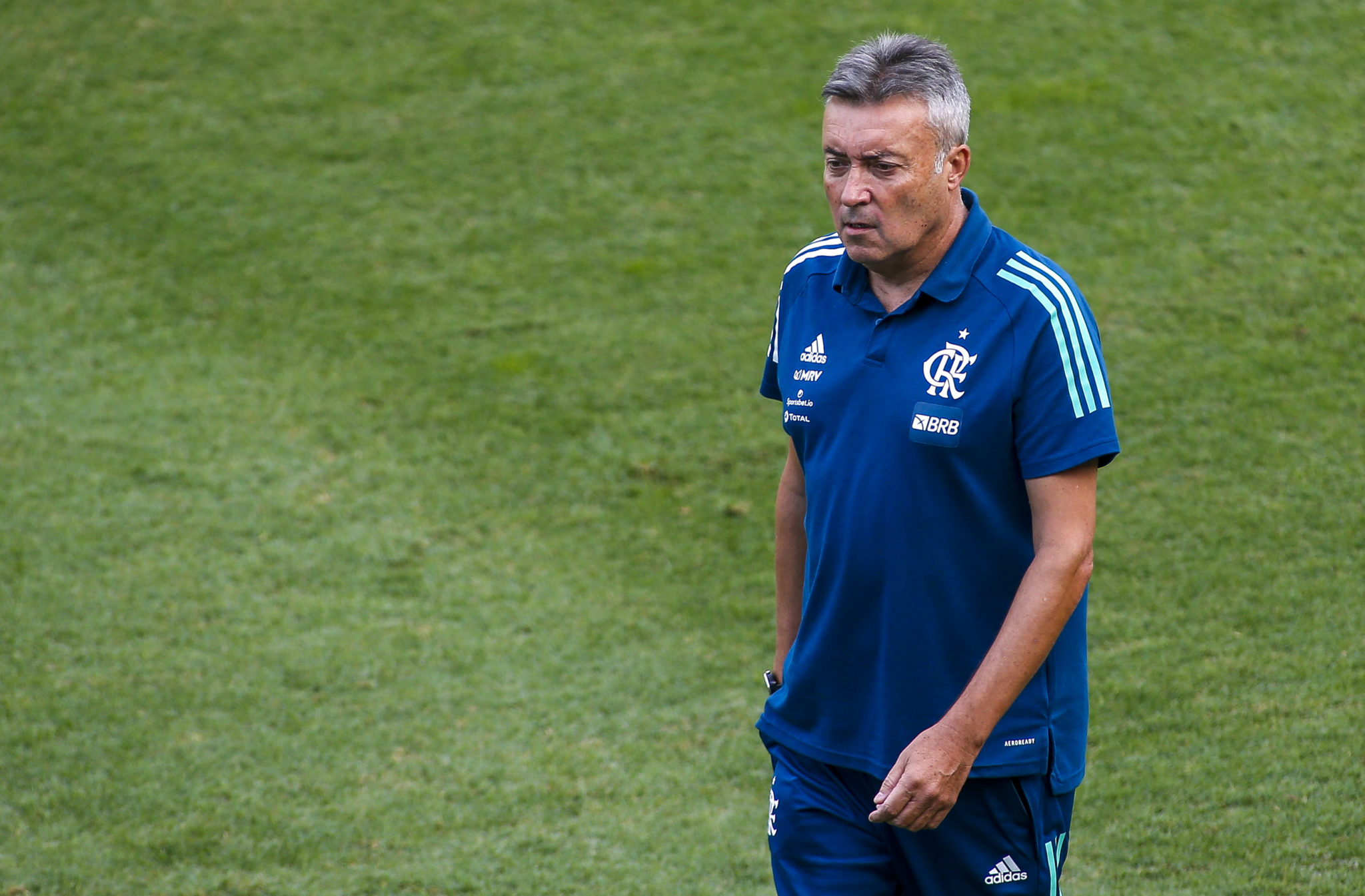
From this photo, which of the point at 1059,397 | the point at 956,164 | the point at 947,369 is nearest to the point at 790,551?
the point at 947,369

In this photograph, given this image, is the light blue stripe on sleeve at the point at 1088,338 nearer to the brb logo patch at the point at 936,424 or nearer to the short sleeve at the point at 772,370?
the brb logo patch at the point at 936,424

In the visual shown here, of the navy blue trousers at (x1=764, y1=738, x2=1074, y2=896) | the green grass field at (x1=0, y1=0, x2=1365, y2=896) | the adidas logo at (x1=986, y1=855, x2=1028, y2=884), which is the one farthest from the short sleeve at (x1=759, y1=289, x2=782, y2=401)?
the green grass field at (x1=0, y1=0, x2=1365, y2=896)

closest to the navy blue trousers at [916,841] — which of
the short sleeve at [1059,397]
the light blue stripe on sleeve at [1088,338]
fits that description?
the short sleeve at [1059,397]

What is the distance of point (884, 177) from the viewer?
7.46ft

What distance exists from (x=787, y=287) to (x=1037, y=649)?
0.86 metres

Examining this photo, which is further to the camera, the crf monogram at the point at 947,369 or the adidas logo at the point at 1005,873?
the adidas logo at the point at 1005,873

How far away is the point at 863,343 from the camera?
7.73 feet

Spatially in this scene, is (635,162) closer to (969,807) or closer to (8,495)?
(8,495)

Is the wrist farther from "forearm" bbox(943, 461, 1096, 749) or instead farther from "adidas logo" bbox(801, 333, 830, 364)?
"adidas logo" bbox(801, 333, 830, 364)

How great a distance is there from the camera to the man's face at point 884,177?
226 cm

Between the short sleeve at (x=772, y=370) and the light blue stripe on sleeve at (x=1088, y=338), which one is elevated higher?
the light blue stripe on sleeve at (x=1088, y=338)

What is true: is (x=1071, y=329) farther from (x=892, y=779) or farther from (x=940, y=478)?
(x=892, y=779)

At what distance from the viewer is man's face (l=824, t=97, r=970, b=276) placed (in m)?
2.26

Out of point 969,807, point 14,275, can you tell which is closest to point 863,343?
point 969,807
